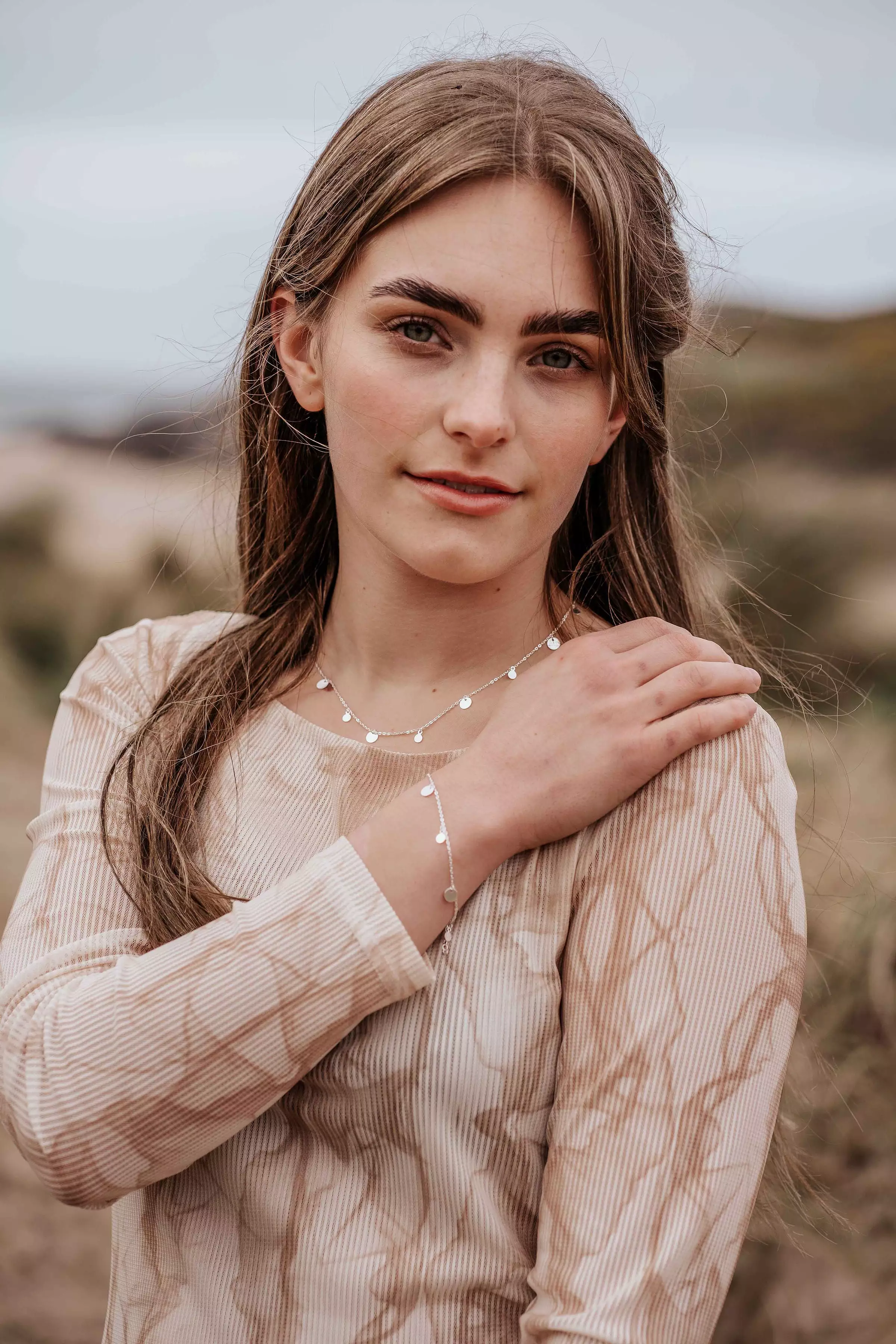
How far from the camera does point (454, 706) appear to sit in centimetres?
148

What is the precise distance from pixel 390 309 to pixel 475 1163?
87 cm

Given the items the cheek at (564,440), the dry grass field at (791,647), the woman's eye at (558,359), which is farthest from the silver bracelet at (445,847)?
the dry grass field at (791,647)

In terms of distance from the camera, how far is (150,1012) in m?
1.15

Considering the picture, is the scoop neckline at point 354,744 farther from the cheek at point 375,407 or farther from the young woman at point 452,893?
the cheek at point 375,407

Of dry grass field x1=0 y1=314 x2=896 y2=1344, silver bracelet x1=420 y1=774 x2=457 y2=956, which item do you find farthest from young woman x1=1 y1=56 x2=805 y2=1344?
dry grass field x1=0 y1=314 x2=896 y2=1344

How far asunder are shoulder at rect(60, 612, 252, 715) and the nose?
1.87 feet

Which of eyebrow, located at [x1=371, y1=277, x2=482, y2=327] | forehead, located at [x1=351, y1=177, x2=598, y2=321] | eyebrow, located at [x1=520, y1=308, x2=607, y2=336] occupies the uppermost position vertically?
forehead, located at [x1=351, y1=177, x2=598, y2=321]

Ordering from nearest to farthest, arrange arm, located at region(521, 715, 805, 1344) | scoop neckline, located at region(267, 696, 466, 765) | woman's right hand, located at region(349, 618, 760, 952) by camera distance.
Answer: arm, located at region(521, 715, 805, 1344)
woman's right hand, located at region(349, 618, 760, 952)
scoop neckline, located at region(267, 696, 466, 765)

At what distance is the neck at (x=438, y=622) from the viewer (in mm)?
1480

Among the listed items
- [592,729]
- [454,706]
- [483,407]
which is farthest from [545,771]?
[483,407]

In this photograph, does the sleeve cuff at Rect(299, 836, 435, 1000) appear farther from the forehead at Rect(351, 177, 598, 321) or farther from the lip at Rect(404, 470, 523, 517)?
the forehead at Rect(351, 177, 598, 321)

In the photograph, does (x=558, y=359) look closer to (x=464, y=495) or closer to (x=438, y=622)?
(x=464, y=495)

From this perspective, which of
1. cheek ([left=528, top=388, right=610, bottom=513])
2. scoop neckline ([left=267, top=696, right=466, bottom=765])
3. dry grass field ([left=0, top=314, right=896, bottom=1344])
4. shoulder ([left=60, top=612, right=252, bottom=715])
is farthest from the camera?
dry grass field ([left=0, top=314, right=896, bottom=1344])

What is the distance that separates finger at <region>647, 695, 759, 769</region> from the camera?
1.22 meters
